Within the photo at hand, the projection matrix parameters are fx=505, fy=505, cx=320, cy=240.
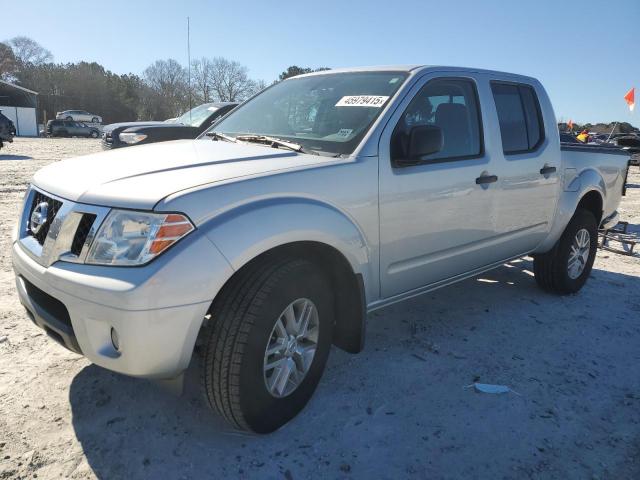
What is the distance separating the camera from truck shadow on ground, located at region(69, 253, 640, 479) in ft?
7.61

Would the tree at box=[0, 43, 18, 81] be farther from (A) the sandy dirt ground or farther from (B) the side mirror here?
(B) the side mirror

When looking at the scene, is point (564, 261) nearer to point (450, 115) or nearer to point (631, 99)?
point (450, 115)

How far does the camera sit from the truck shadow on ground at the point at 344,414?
2.32 m

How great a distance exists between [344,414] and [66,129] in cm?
4338

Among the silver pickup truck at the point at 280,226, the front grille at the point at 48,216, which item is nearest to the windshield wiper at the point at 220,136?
the silver pickup truck at the point at 280,226

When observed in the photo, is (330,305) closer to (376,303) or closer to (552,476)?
(376,303)

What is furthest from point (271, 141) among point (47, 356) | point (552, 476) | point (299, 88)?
point (552, 476)

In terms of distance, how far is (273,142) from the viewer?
2951 millimetres

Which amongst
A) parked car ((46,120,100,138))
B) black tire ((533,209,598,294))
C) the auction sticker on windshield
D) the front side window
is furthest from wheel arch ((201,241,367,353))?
parked car ((46,120,100,138))

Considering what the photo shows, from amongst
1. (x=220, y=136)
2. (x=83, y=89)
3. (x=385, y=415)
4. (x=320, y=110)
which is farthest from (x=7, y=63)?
(x=385, y=415)

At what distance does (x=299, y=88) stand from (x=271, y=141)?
0.78 meters

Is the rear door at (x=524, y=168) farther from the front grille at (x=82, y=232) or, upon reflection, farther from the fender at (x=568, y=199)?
the front grille at (x=82, y=232)

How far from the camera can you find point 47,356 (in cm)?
318

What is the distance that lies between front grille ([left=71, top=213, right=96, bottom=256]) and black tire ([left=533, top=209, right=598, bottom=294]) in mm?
3889
